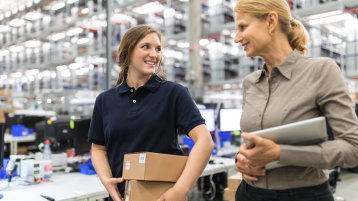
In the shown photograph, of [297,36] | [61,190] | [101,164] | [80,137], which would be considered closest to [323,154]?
[297,36]

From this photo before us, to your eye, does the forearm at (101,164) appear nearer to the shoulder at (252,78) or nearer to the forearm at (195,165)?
the forearm at (195,165)

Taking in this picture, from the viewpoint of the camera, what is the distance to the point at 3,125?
2.13 m

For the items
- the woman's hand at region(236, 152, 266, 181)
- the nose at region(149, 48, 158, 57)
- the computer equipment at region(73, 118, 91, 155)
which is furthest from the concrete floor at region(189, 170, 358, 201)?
the woman's hand at region(236, 152, 266, 181)

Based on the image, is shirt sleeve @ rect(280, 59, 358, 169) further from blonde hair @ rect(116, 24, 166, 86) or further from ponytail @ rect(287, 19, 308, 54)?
blonde hair @ rect(116, 24, 166, 86)

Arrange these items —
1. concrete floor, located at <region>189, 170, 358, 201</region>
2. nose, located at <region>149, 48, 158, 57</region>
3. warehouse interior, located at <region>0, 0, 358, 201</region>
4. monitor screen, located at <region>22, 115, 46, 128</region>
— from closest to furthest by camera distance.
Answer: nose, located at <region>149, 48, 158, 57</region>
warehouse interior, located at <region>0, 0, 358, 201</region>
concrete floor, located at <region>189, 170, 358, 201</region>
monitor screen, located at <region>22, 115, 46, 128</region>

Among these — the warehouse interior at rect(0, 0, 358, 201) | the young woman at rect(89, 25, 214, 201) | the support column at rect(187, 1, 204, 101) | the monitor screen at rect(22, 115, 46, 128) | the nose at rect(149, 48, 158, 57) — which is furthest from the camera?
the support column at rect(187, 1, 204, 101)

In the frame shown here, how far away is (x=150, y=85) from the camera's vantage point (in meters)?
1.37

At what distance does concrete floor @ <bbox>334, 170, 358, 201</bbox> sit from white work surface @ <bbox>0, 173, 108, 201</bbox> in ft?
9.59

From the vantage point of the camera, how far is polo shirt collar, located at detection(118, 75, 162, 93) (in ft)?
4.47

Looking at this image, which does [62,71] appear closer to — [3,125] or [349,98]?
[3,125]

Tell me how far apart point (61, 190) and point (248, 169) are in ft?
5.20

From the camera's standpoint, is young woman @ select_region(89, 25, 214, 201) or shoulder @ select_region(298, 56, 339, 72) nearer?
shoulder @ select_region(298, 56, 339, 72)

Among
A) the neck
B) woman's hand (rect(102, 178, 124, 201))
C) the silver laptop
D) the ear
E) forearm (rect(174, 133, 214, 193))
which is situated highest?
the ear

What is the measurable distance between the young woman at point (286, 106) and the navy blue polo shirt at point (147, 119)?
27 cm
